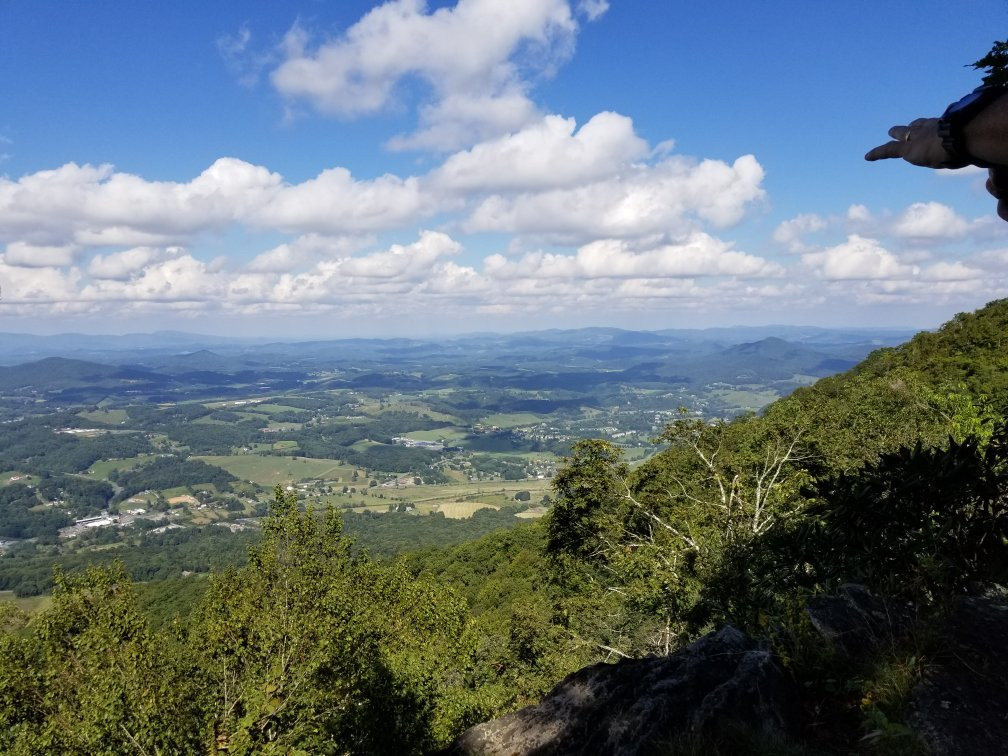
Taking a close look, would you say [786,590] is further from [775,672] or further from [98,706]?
[98,706]

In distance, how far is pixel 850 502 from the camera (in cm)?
728

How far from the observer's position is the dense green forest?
654 centimetres

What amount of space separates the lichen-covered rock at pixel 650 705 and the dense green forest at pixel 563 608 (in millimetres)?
494

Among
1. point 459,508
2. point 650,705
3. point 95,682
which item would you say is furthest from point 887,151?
point 459,508

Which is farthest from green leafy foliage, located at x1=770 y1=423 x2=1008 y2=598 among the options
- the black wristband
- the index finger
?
the black wristband

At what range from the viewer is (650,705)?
5855mm

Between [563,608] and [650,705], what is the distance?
593 inches

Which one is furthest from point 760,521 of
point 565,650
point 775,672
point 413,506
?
point 413,506

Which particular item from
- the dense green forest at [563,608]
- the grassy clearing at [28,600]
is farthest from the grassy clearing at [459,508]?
the dense green forest at [563,608]

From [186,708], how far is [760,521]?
1835 cm

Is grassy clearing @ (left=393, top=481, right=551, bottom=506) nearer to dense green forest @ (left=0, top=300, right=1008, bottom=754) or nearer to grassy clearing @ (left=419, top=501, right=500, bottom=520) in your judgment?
grassy clearing @ (left=419, top=501, right=500, bottom=520)

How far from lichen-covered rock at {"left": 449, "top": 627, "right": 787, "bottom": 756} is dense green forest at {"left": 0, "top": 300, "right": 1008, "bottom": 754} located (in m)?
0.49

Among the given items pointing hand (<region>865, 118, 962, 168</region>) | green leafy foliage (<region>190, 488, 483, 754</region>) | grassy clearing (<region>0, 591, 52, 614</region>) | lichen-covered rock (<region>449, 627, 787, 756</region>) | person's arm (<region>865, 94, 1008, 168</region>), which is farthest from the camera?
grassy clearing (<region>0, 591, 52, 614</region>)

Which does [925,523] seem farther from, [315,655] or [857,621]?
[315,655]
